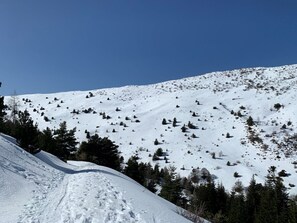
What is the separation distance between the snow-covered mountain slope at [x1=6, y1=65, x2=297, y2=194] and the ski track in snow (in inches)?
1391

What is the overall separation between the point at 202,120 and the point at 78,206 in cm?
6057

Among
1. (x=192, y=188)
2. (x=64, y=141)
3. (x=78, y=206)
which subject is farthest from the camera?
(x=192, y=188)

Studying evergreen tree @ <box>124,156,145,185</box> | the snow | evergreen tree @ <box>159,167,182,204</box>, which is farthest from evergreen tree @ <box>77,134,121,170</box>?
the snow

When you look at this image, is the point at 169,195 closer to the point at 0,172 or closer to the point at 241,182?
the point at 241,182

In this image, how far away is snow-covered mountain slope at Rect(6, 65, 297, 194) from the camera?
53.2m

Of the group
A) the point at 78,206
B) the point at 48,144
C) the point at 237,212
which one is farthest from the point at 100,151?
the point at 78,206

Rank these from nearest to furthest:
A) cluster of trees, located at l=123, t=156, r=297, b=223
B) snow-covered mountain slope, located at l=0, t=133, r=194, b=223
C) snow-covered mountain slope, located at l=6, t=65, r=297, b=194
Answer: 1. snow-covered mountain slope, located at l=0, t=133, r=194, b=223
2. cluster of trees, located at l=123, t=156, r=297, b=223
3. snow-covered mountain slope, located at l=6, t=65, r=297, b=194

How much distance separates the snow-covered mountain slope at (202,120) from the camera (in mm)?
53188

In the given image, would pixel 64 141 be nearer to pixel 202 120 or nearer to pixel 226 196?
pixel 226 196

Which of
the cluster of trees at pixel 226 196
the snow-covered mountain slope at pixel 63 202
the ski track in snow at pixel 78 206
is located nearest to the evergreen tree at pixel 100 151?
the cluster of trees at pixel 226 196

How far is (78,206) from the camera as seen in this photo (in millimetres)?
10664

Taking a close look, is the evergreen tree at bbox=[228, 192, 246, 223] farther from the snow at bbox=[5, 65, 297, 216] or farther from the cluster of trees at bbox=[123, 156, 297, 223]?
the snow at bbox=[5, 65, 297, 216]

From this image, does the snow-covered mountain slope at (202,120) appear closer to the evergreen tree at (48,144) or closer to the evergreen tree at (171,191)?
the evergreen tree at (171,191)

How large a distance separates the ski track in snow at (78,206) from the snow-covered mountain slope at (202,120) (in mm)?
35322
